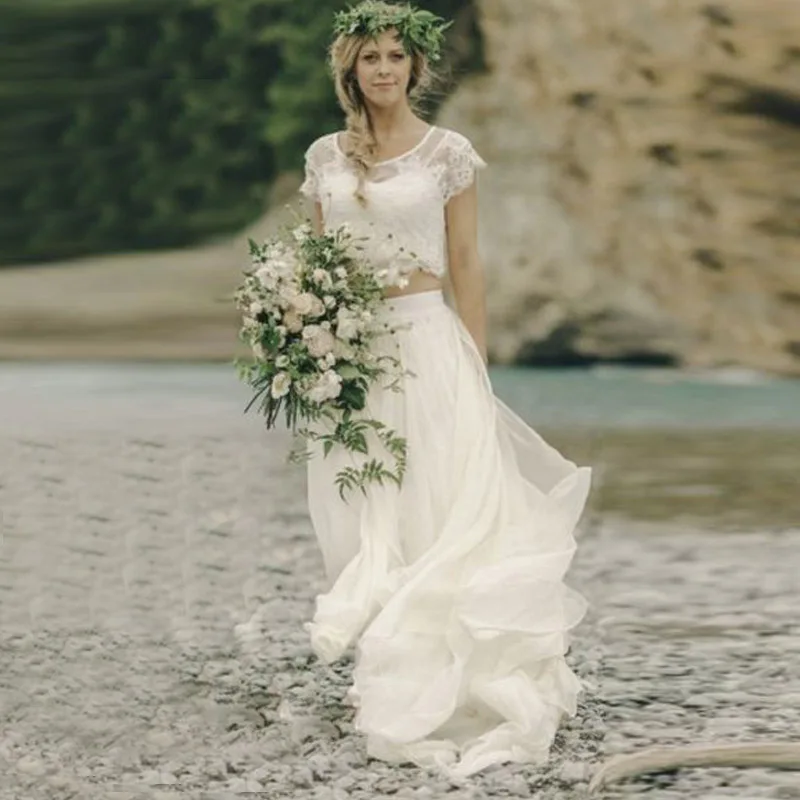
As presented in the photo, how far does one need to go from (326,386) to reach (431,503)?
0.34m

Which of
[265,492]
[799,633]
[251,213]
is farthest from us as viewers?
[251,213]

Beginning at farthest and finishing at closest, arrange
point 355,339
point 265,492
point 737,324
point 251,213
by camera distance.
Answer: point 251,213
point 737,324
point 265,492
point 355,339

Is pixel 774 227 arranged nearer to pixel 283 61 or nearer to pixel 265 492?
pixel 283 61

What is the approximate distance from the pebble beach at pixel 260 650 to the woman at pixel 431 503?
0.15 metres

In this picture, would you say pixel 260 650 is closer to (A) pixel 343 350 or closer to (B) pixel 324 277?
(A) pixel 343 350

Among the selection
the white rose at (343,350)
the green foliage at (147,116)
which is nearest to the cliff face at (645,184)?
the green foliage at (147,116)

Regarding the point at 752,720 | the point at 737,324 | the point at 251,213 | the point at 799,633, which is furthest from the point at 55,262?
the point at 752,720

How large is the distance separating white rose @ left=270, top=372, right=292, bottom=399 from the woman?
213mm

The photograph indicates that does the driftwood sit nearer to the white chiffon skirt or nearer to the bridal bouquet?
the white chiffon skirt

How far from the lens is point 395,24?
12.7 ft

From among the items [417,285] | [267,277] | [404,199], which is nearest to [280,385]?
[267,277]

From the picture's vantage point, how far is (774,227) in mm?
12492

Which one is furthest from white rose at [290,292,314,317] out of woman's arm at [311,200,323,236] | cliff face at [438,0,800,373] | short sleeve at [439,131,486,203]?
cliff face at [438,0,800,373]

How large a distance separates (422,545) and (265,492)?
4.27 m
